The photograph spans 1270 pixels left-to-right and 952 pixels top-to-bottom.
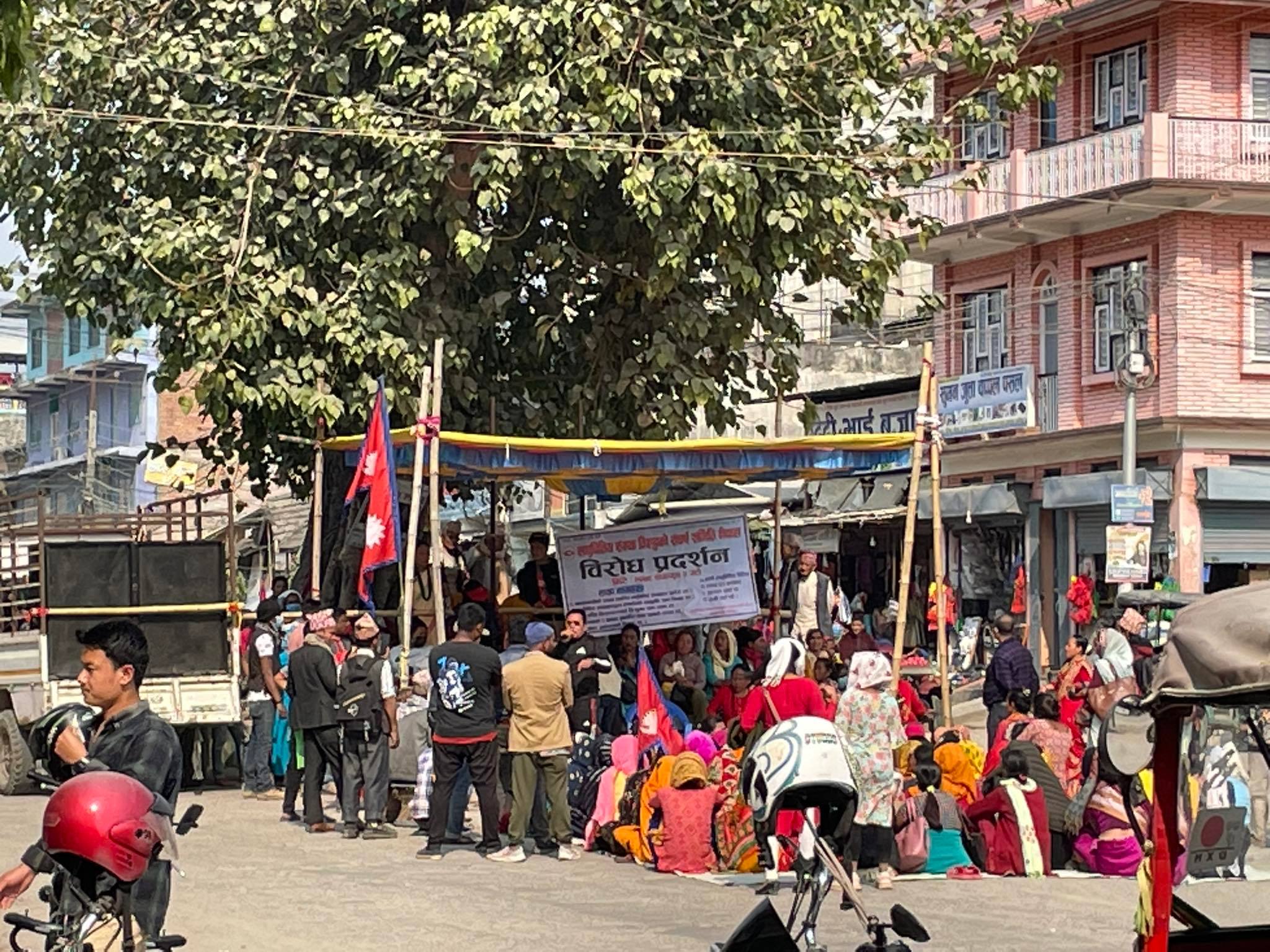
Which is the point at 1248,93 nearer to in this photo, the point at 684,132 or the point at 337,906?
the point at 684,132

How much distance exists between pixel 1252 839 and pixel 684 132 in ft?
53.2

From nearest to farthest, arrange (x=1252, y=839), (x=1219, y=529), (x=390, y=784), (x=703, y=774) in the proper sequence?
(x=1252, y=839)
(x=703, y=774)
(x=390, y=784)
(x=1219, y=529)

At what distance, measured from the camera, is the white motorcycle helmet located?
1029 cm

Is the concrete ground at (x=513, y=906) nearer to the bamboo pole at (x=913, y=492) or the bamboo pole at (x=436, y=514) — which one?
Result: the bamboo pole at (x=436, y=514)

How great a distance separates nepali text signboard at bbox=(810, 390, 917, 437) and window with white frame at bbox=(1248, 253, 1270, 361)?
6.76m

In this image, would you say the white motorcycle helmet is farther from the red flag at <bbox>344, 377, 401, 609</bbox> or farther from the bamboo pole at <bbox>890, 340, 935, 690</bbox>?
the red flag at <bbox>344, 377, 401, 609</bbox>

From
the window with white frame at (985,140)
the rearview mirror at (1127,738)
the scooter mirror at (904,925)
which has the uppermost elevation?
the window with white frame at (985,140)

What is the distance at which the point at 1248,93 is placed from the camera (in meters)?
36.1

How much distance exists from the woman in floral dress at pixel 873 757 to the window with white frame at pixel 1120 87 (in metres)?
22.9

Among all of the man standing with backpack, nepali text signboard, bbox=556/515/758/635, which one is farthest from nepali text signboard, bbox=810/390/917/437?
the man standing with backpack

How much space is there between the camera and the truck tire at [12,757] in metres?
21.4

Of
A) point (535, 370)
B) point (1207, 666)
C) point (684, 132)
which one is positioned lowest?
point (1207, 666)

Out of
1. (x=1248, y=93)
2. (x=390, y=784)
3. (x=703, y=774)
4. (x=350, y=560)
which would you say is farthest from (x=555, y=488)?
(x=1248, y=93)

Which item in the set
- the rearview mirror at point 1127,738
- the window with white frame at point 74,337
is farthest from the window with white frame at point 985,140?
the rearview mirror at point 1127,738
